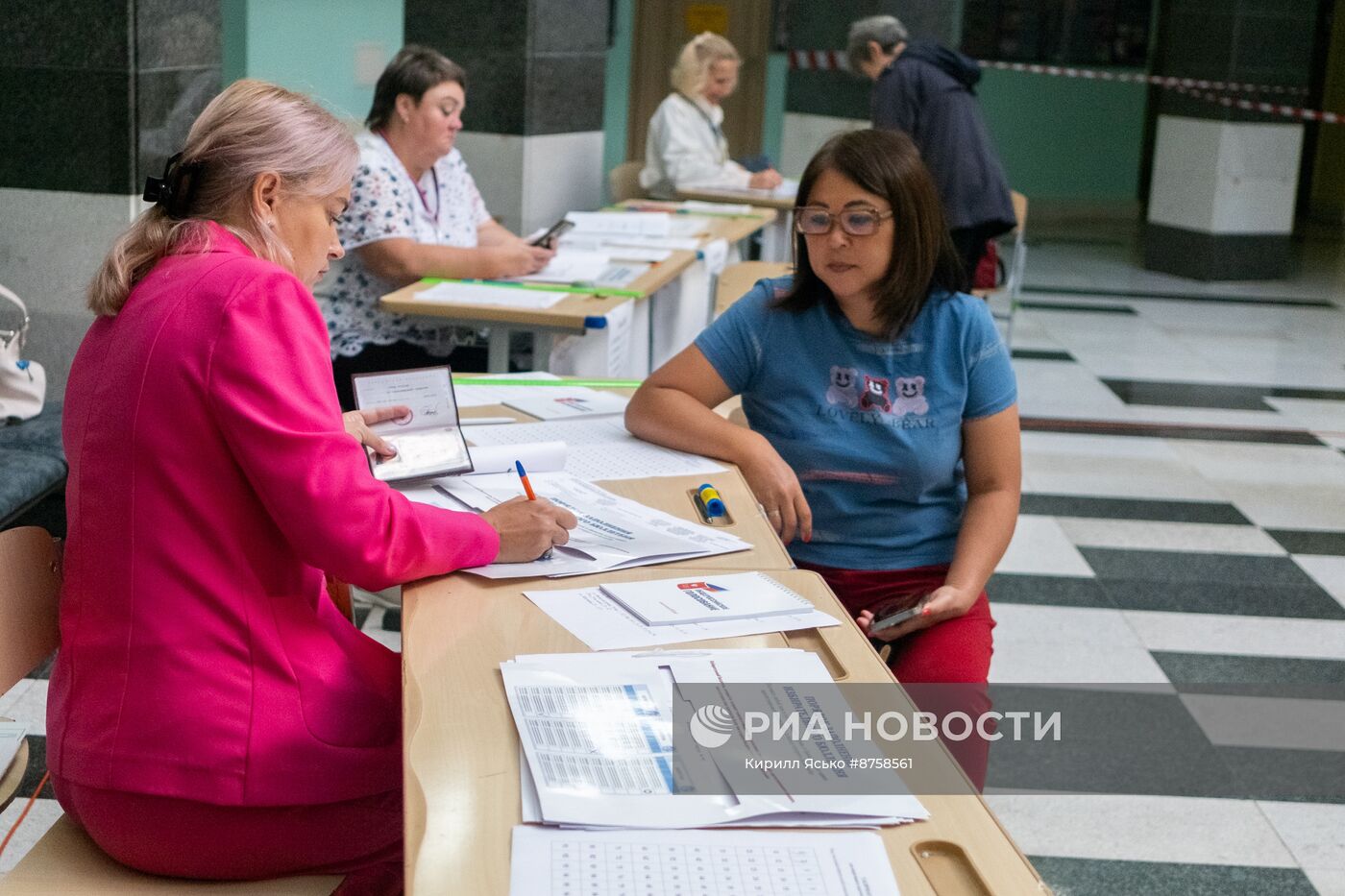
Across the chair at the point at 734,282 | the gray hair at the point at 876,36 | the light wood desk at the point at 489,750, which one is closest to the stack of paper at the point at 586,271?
the chair at the point at 734,282

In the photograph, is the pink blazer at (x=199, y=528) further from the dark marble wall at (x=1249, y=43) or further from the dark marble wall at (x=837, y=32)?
the dark marble wall at (x=1249, y=43)

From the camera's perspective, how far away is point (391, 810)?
171 cm

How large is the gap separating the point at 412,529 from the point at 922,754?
0.64m

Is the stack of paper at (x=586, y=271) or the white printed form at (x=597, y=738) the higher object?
the stack of paper at (x=586, y=271)

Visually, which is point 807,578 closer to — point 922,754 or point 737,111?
point 922,754

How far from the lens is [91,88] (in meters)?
3.78

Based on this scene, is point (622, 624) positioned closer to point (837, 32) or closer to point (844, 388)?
point (844, 388)

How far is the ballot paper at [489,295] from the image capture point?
12.9 feet

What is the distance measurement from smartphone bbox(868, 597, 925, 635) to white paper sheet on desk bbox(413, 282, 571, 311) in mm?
1919

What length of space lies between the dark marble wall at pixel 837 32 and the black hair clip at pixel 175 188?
25.9 feet

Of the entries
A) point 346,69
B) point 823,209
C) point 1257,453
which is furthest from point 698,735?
point 346,69

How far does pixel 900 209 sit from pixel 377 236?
79.6 inches

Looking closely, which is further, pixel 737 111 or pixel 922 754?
pixel 737 111

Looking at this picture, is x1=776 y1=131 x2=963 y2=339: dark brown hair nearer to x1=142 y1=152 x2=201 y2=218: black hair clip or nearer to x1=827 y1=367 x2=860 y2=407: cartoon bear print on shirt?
x1=827 y1=367 x2=860 y2=407: cartoon bear print on shirt
